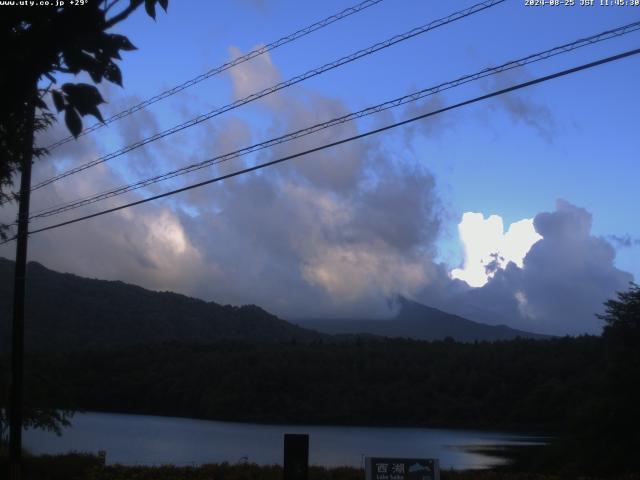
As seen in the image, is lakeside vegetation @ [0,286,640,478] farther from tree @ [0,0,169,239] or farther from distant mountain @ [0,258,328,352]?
tree @ [0,0,169,239]

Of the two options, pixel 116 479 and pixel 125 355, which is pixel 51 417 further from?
pixel 125 355

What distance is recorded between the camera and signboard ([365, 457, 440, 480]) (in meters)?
12.0

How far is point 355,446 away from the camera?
48469 mm

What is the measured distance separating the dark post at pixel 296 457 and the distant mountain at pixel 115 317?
40.3m

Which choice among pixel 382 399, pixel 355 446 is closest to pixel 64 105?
pixel 355 446

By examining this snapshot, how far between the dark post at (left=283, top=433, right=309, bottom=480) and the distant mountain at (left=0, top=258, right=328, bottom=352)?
4034 centimetres

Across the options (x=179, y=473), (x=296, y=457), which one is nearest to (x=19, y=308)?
(x=179, y=473)

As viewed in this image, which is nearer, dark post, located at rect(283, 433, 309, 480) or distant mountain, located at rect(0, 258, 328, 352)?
dark post, located at rect(283, 433, 309, 480)

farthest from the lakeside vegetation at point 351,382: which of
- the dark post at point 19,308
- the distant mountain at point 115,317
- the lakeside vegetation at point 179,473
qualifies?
the dark post at point 19,308

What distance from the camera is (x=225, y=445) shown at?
4803cm

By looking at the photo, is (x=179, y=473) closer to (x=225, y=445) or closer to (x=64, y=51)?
(x=64, y=51)

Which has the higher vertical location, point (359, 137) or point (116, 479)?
point (359, 137)

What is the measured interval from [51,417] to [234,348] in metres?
79.2

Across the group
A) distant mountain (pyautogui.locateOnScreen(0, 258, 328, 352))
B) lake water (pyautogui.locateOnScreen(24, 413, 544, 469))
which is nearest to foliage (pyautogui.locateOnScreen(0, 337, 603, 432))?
distant mountain (pyautogui.locateOnScreen(0, 258, 328, 352))
